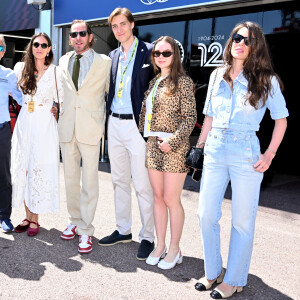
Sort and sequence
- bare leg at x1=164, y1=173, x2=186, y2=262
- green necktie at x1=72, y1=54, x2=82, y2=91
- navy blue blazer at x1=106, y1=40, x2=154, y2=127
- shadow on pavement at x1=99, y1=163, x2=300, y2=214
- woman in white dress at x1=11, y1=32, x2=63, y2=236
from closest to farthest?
bare leg at x1=164, y1=173, x2=186, y2=262
navy blue blazer at x1=106, y1=40, x2=154, y2=127
green necktie at x1=72, y1=54, x2=82, y2=91
woman in white dress at x1=11, y1=32, x2=63, y2=236
shadow on pavement at x1=99, y1=163, x2=300, y2=214

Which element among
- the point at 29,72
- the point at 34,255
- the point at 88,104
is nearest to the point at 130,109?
the point at 88,104

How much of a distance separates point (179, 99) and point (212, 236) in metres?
1.11

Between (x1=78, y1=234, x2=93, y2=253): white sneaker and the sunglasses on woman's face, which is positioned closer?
the sunglasses on woman's face

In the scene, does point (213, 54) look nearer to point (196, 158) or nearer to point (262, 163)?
point (196, 158)

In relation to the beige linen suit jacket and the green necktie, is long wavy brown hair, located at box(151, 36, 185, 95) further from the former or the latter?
the green necktie

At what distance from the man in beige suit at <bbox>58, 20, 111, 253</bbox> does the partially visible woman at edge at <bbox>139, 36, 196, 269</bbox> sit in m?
0.56

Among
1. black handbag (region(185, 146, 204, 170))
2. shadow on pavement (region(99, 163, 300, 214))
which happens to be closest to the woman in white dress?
black handbag (region(185, 146, 204, 170))

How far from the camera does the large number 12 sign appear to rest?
7910 millimetres

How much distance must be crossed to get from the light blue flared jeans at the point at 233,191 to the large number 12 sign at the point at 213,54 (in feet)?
17.4

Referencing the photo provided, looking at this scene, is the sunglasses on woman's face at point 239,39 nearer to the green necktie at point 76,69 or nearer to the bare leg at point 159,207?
the bare leg at point 159,207

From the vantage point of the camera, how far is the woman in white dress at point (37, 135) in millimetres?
3951

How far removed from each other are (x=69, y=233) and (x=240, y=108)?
222cm

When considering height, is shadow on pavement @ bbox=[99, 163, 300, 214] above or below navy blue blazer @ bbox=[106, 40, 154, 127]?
below

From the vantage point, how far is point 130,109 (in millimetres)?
3646
